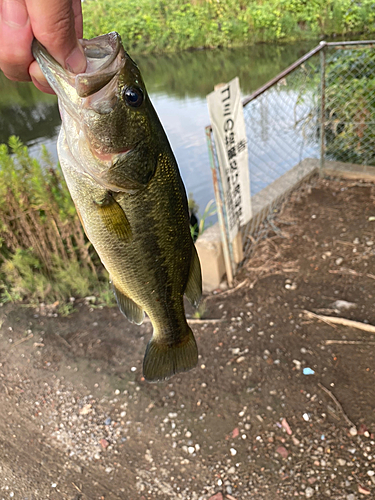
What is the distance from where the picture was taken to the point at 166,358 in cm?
161

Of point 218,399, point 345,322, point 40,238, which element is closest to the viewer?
point 218,399

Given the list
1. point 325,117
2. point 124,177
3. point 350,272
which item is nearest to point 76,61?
point 124,177

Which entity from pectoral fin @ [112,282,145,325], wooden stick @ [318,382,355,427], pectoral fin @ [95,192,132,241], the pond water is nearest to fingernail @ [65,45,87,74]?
pectoral fin @ [95,192,132,241]

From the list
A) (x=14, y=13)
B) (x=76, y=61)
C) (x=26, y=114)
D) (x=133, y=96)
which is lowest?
(x=26, y=114)

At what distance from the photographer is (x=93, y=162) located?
45.4 inches

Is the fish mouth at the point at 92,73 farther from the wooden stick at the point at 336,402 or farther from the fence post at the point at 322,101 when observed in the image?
the fence post at the point at 322,101

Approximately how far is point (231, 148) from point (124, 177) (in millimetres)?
2533

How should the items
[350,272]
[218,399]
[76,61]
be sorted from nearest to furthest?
[76,61]
[218,399]
[350,272]

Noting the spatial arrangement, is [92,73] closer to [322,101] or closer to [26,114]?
[322,101]

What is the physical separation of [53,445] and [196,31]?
53.6ft

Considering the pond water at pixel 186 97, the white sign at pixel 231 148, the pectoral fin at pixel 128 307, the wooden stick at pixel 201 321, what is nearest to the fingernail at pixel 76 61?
the pectoral fin at pixel 128 307

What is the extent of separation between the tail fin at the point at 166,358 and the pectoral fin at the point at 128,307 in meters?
0.13

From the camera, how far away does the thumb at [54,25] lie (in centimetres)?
76

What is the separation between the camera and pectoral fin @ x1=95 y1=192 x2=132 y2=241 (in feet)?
3.98
